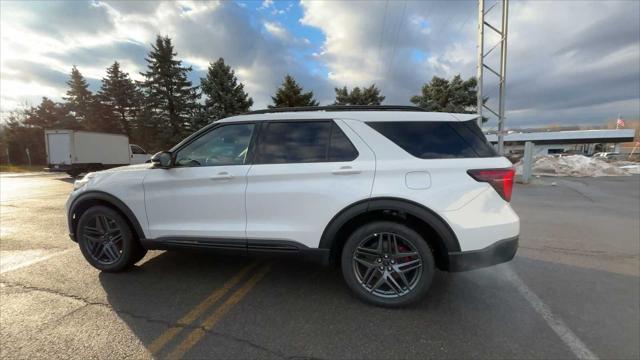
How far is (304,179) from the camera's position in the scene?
310 centimetres

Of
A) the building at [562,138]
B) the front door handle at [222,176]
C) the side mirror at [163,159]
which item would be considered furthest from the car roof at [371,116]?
the building at [562,138]

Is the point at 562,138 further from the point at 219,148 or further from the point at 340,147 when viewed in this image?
the point at 219,148

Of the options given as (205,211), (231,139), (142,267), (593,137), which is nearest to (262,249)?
(205,211)

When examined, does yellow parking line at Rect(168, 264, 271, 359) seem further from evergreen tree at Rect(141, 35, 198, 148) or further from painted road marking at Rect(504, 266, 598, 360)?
evergreen tree at Rect(141, 35, 198, 148)

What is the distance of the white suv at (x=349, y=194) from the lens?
2.90 metres

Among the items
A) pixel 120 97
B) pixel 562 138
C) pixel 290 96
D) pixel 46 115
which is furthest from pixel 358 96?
pixel 562 138

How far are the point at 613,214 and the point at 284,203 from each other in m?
8.57

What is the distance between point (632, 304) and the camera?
3.22 metres

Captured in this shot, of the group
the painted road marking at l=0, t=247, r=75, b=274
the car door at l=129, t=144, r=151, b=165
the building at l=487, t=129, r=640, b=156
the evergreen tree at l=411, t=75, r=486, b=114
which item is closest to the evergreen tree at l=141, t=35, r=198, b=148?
the car door at l=129, t=144, r=151, b=165

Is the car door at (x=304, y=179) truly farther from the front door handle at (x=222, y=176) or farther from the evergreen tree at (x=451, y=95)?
the evergreen tree at (x=451, y=95)

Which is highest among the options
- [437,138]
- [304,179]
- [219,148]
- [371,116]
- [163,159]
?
[371,116]

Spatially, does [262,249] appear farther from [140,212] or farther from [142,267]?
[142,267]

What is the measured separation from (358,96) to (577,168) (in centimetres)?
2112

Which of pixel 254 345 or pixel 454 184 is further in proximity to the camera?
pixel 454 184
